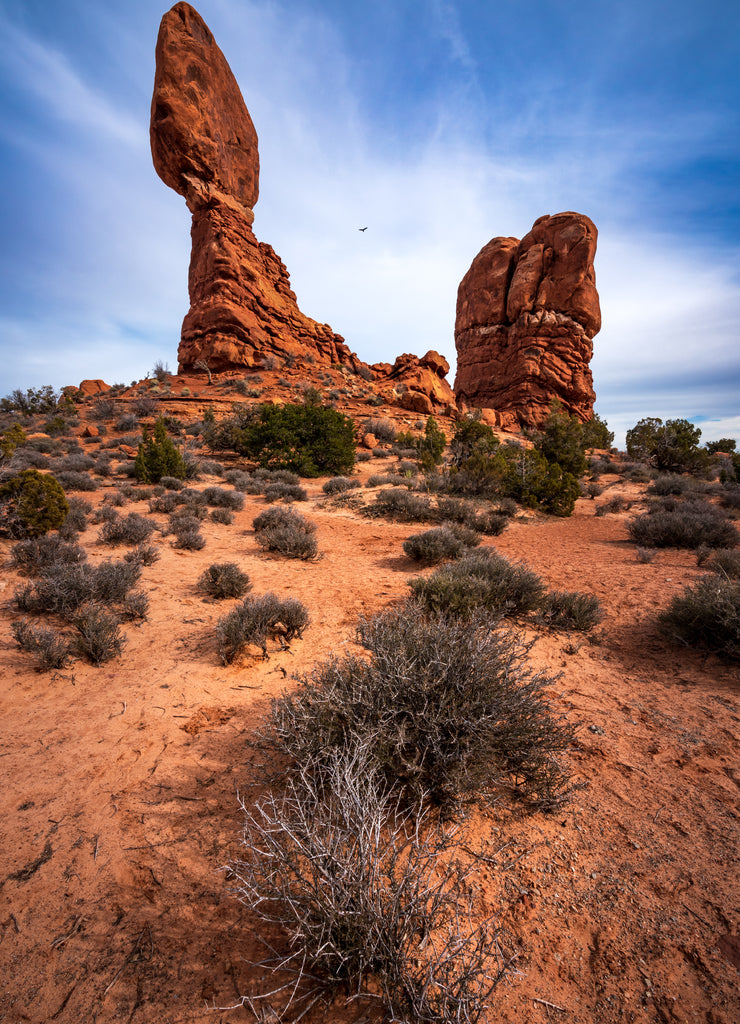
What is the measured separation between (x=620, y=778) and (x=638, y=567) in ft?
16.1

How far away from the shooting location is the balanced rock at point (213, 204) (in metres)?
24.6

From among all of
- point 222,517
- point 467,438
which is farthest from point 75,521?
point 467,438

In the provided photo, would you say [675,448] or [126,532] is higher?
[675,448]

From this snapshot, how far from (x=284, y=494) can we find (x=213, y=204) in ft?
86.8

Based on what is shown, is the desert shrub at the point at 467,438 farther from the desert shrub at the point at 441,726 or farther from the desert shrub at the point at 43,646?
the desert shrub at the point at 43,646

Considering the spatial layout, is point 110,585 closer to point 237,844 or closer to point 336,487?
point 237,844

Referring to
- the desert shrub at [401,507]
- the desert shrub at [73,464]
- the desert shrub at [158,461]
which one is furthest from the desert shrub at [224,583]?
the desert shrub at [73,464]

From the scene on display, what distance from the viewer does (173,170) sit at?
83.0 ft

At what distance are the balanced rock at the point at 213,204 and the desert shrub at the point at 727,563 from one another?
26479 mm

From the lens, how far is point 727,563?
5504 millimetres

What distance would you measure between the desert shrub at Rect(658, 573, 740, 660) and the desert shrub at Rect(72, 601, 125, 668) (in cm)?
531

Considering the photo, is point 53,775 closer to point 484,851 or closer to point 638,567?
A: point 484,851

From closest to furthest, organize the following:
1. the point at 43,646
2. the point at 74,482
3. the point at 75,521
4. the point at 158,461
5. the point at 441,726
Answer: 1. the point at 441,726
2. the point at 43,646
3. the point at 75,521
4. the point at 74,482
5. the point at 158,461

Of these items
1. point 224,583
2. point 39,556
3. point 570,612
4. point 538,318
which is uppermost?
point 538,318
